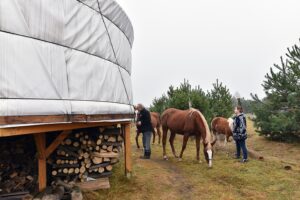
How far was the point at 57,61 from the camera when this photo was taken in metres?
5.61

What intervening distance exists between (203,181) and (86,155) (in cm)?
316

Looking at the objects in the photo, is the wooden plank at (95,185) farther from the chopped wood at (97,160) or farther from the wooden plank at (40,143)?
the wooden plank at (40,143)

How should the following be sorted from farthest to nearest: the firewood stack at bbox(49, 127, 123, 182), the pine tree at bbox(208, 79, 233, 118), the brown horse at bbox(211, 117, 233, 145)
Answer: the pine tree at bbox(208, 79, 233, 118)
the brown horse at bbox(211, 117, 233, 145)
the firewood stack at bbox(49, 127, 123, 182)

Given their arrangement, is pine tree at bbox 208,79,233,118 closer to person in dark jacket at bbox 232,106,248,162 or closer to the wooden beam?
person in dark jacket at bbox 232,106,248,162

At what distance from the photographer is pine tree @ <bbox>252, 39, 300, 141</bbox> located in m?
16.2

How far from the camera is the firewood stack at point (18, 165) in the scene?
22.8ft

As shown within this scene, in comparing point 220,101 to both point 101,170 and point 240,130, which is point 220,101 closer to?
point 240,130

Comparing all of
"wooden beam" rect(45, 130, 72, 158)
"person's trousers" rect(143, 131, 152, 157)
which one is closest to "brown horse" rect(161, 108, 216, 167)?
"person's trousers" rect(143, 131, 152, 157)

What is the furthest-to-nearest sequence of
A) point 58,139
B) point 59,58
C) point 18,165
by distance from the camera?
point 18,165
point 58,139
point 59,58

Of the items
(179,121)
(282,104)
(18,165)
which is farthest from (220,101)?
(18,165)

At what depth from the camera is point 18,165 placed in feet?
23.7

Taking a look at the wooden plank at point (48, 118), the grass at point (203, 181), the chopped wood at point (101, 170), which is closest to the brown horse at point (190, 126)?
the grass at point (203, 181)

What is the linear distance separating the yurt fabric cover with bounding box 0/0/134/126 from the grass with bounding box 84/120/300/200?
184 centimetres

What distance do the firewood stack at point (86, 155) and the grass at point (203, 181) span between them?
0.51 meters
